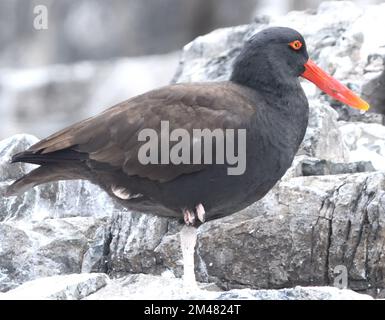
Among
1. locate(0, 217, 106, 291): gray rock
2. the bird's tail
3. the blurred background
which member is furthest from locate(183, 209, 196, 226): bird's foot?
the blurred background

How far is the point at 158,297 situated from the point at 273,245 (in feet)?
5.17

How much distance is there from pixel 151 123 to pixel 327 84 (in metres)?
1.76

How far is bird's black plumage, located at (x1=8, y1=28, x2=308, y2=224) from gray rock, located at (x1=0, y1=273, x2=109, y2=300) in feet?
2.84

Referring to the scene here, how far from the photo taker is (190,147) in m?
7.79

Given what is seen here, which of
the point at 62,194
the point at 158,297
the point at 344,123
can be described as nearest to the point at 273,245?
the point at 158,297

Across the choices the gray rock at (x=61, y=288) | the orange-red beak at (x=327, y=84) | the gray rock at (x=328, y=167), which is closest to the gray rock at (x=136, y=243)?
the gray rock at (x=61, y=288)

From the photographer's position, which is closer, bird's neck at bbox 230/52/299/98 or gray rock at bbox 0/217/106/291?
bird's neck at bbox 230/52/299/98

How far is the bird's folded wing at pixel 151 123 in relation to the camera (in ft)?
25.7

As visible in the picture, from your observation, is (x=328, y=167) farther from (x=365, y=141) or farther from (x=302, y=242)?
(x=365, y=141)

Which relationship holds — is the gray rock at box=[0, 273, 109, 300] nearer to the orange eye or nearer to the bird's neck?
the bird's neck

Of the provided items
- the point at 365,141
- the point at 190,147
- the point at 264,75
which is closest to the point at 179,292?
the point at 190,147

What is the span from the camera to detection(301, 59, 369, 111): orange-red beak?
8.78 metres

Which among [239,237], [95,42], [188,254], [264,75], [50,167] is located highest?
[95,42]

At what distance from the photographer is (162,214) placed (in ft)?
26.7
